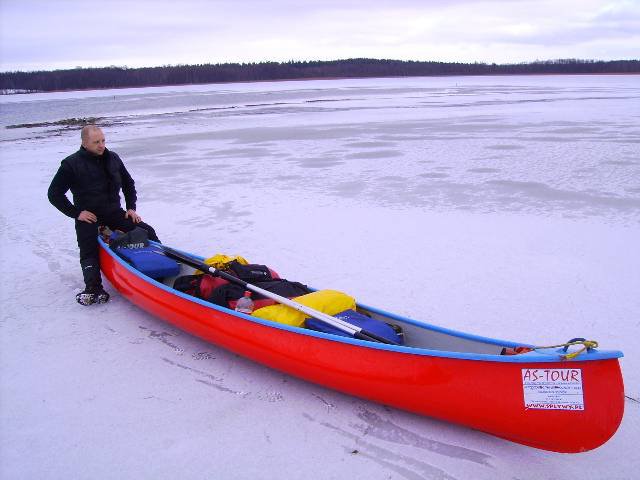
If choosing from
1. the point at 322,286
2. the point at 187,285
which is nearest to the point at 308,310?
the point at 187,285

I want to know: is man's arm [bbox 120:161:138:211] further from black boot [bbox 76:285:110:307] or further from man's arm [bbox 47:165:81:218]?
black boot [bbox 76:285:110:307]

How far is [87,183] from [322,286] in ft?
6.11

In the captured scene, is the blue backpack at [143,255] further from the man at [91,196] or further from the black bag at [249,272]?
the black bag at [249,272]

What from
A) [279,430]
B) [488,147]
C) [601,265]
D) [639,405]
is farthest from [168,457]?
[488,147]

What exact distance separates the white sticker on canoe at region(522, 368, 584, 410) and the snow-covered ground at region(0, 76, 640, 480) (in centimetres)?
32

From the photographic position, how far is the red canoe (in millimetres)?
2023

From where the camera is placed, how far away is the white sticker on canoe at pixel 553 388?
6.67ft

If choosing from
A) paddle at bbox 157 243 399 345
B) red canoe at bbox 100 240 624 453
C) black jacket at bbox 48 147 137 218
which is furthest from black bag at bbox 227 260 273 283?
black jacket at bbox 48 147 137 218

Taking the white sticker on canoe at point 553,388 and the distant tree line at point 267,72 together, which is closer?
the white sticker on canoe at point 553,388

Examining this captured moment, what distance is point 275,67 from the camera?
252 ft

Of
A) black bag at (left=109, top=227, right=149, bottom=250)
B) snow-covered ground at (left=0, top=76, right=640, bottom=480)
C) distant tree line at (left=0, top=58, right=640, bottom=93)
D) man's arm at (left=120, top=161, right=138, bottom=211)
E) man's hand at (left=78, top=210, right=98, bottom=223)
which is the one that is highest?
distant tree line at (left=0, top=58, right=640, bottom=93)

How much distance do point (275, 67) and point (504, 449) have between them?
259 feet

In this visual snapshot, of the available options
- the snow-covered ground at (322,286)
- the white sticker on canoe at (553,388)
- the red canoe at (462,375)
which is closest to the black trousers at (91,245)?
the snow-covered ground at (322,286)

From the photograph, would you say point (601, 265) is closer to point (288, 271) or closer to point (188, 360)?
point (288, 271)
